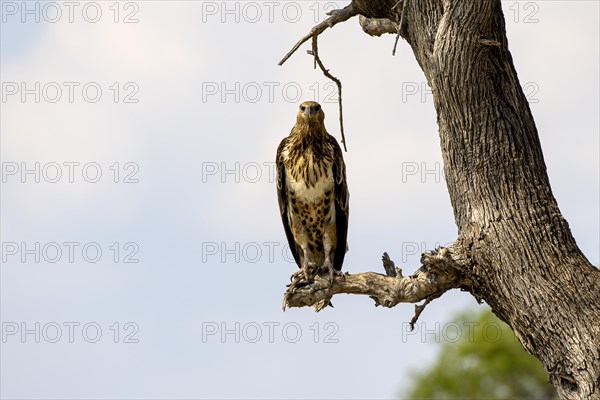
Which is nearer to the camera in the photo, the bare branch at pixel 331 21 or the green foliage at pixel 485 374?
the bare branch at pixel 331 21

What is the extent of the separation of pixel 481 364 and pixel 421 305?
17404mm

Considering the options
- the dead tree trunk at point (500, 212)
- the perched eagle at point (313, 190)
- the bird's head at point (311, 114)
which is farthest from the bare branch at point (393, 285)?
the bird's head at point (311, 114)

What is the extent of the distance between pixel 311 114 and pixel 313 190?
0.63m

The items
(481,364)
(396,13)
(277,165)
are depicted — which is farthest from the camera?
(481,364)

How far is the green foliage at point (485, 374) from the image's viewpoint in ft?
78.9

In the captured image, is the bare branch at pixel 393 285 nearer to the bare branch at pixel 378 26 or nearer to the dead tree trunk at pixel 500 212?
the dead tree trunk at pixel 500 212

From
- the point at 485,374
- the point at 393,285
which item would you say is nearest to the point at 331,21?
the point at 393,285

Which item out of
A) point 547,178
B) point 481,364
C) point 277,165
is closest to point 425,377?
point 481,364

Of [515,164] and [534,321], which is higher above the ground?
[515,164]

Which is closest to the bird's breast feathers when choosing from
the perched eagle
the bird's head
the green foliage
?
the perched eagle

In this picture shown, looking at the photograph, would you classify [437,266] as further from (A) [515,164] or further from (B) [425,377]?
(B) [425,377]

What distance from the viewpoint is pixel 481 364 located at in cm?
2434

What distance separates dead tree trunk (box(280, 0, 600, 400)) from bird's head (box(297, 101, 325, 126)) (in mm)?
1745

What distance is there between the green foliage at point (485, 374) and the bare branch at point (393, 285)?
54.6ft
